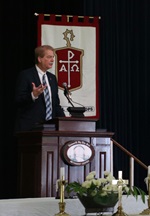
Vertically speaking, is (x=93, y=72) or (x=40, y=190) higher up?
(x=93, y=72)

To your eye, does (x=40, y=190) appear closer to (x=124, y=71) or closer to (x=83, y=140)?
(x=83, y=140)

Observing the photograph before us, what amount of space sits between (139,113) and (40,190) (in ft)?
12.9

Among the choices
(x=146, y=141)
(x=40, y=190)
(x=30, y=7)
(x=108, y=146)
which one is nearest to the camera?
(x=40, y=190)

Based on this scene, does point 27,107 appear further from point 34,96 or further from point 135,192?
point 135,192

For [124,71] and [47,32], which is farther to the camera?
[124,71]

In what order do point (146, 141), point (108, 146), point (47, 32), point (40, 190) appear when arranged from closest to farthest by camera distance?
point (40, 190), point (108, 146), point (47, 32), point (146, 141)

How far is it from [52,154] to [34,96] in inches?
22.2

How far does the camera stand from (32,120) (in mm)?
5070

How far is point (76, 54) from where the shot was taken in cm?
Answer: 731

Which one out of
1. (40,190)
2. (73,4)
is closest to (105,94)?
(73,4)

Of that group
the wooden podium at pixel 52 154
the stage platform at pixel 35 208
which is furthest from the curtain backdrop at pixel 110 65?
the stage platform at pixel 35 208

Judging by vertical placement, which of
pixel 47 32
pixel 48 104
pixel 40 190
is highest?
pixel 47 32

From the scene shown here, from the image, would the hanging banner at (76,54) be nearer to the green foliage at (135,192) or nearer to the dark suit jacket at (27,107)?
the dark suit jacket at (27,107)

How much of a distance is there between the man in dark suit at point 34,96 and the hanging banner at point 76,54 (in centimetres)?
182
